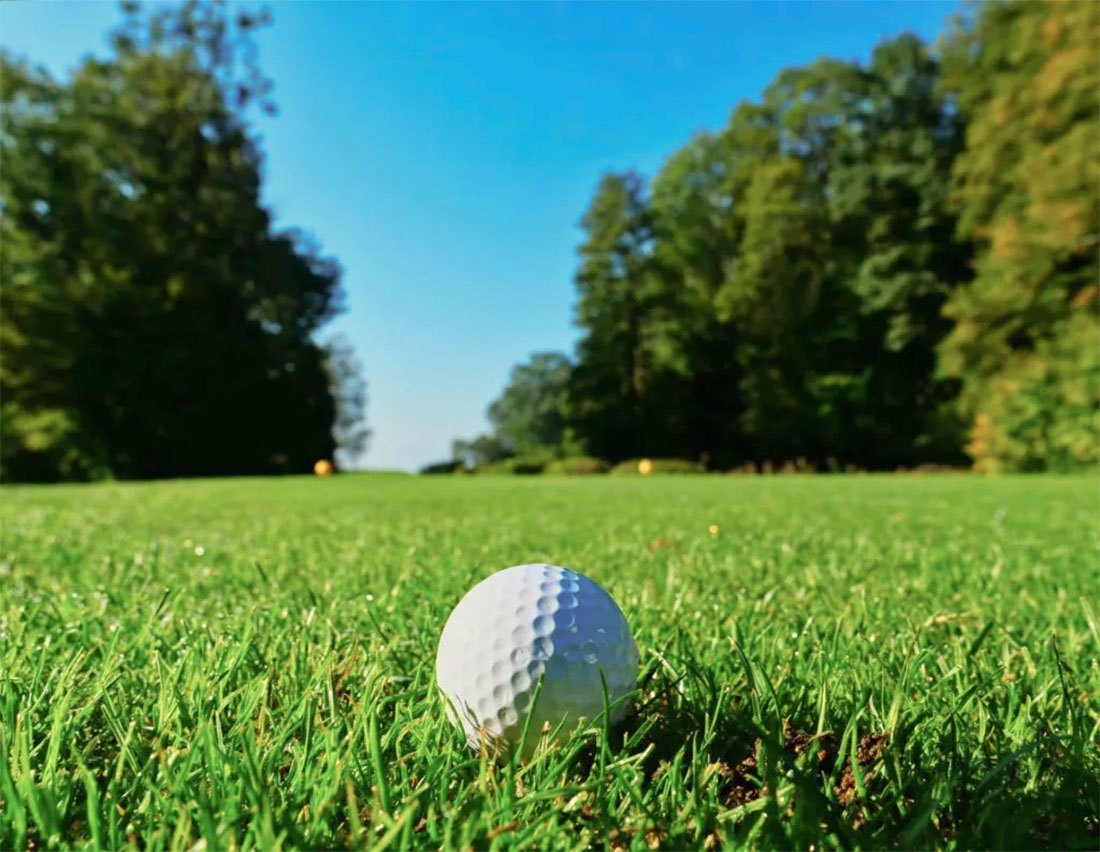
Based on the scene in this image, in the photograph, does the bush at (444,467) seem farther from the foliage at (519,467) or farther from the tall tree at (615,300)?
the tall tree at (615,300)

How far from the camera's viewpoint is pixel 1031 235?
1894cm

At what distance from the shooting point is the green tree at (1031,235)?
57.6 ft

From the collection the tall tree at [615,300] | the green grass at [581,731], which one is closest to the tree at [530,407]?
the tall tree at [615,300]

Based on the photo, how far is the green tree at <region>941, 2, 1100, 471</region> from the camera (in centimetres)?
1756

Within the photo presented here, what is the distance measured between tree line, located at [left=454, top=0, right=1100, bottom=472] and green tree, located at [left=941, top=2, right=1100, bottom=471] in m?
0.06

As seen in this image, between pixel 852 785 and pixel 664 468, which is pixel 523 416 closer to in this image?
pixel 664 468

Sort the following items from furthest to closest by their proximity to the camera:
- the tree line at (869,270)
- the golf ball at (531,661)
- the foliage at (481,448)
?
the foliage at (481,448) → the tree line at (869,270) → the golf ball at (531,661)

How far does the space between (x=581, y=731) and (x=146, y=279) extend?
28.6 metres

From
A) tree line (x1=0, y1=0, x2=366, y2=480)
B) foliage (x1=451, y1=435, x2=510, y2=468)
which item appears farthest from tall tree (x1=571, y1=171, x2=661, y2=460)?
foliage (x1=451, y1=435, x2=510, y2=468)

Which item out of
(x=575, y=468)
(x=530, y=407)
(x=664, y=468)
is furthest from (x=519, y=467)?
(x=530, y=407)

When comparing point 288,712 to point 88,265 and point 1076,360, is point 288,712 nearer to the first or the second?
point 1076,360

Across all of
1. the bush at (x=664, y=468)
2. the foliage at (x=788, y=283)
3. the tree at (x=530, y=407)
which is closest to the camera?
the bush at (x=664, y=468)

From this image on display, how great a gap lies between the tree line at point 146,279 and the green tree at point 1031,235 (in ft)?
73.1

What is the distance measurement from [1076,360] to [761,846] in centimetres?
2076
